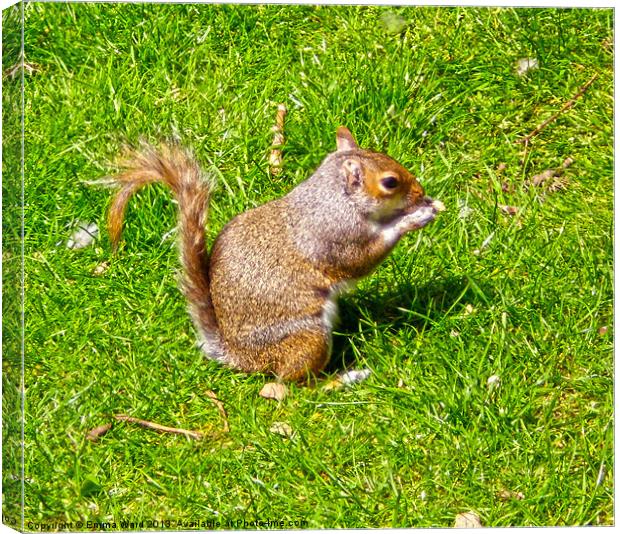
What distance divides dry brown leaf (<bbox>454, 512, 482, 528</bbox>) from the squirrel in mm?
484

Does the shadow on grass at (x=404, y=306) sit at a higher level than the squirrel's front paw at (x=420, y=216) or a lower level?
lower

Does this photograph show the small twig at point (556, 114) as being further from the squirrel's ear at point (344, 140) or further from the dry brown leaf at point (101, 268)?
the dry brown leaf at point (101, 268)

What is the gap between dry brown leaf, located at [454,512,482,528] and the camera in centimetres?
265

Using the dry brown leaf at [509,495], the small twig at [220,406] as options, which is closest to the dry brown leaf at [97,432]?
the small twig at [220,406]

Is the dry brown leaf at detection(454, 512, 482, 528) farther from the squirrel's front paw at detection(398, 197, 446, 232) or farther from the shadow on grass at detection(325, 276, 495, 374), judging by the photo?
the squirrel's front paw at detection(398, 197, 446, 232)

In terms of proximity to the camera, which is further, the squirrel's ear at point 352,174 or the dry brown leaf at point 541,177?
the dry brown leaf at point 541,177

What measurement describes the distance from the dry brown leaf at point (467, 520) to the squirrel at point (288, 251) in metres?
0.48

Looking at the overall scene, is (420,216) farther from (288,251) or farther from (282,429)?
(282,429)

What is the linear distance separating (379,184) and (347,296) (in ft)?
1.11

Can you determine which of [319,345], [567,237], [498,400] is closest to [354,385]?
[319,345]

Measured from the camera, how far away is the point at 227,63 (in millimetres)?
3199

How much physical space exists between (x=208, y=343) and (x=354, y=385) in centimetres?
35

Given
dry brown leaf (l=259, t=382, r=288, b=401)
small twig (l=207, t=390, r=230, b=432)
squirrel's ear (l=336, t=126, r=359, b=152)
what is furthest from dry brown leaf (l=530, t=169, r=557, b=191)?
small twig (l=207, t=390, r=230, b=432)

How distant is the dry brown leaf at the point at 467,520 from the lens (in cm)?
265
